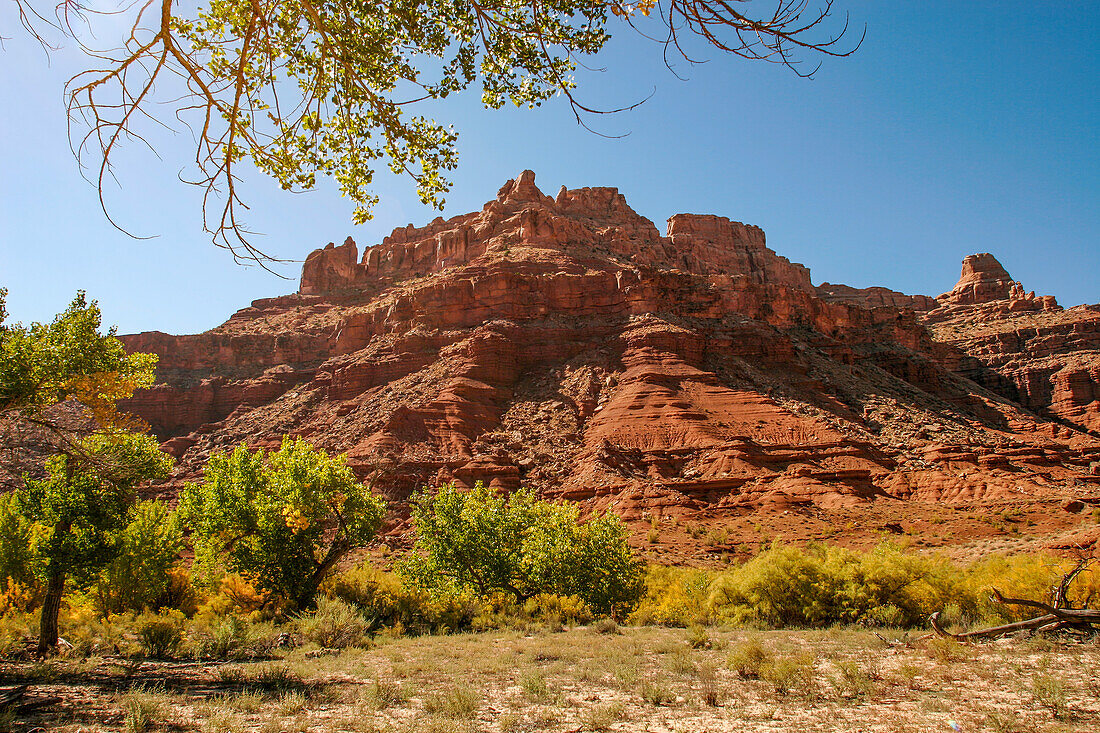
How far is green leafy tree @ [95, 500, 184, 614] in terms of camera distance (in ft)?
58.7

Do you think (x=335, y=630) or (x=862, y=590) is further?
(x=862, y=590)

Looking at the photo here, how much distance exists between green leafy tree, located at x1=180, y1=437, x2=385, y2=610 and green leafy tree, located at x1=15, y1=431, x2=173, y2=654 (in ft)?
17.5

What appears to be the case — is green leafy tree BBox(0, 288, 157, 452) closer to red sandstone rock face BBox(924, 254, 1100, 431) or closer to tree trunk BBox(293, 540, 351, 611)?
tree trunk BBox(293, 540, 351, 611)

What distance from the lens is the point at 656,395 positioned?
53062mm

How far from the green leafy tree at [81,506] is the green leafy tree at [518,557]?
408 inches

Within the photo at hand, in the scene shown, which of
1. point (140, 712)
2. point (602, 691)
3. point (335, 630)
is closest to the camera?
point (140, 712)

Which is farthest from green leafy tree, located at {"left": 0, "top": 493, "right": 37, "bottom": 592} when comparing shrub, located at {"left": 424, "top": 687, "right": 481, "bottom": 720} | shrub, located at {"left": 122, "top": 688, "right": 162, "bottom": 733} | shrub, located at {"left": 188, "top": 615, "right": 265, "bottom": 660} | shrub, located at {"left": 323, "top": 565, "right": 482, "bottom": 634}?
shrub, located at {"left": 424, "top": 687, "right": 481, "bottom": 720}

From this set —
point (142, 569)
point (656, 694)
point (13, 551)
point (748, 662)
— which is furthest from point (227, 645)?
point (748, 662)

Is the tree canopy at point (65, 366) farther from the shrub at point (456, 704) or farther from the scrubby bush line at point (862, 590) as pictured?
the scrubby bush line at point (862, 590)

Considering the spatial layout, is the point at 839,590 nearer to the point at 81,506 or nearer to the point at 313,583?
the point at 313,583

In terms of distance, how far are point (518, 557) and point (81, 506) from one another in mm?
13364

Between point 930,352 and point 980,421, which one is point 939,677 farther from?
point 930,352

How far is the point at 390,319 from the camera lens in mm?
74000

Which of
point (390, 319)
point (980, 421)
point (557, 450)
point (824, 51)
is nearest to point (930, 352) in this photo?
point (980, 421)
